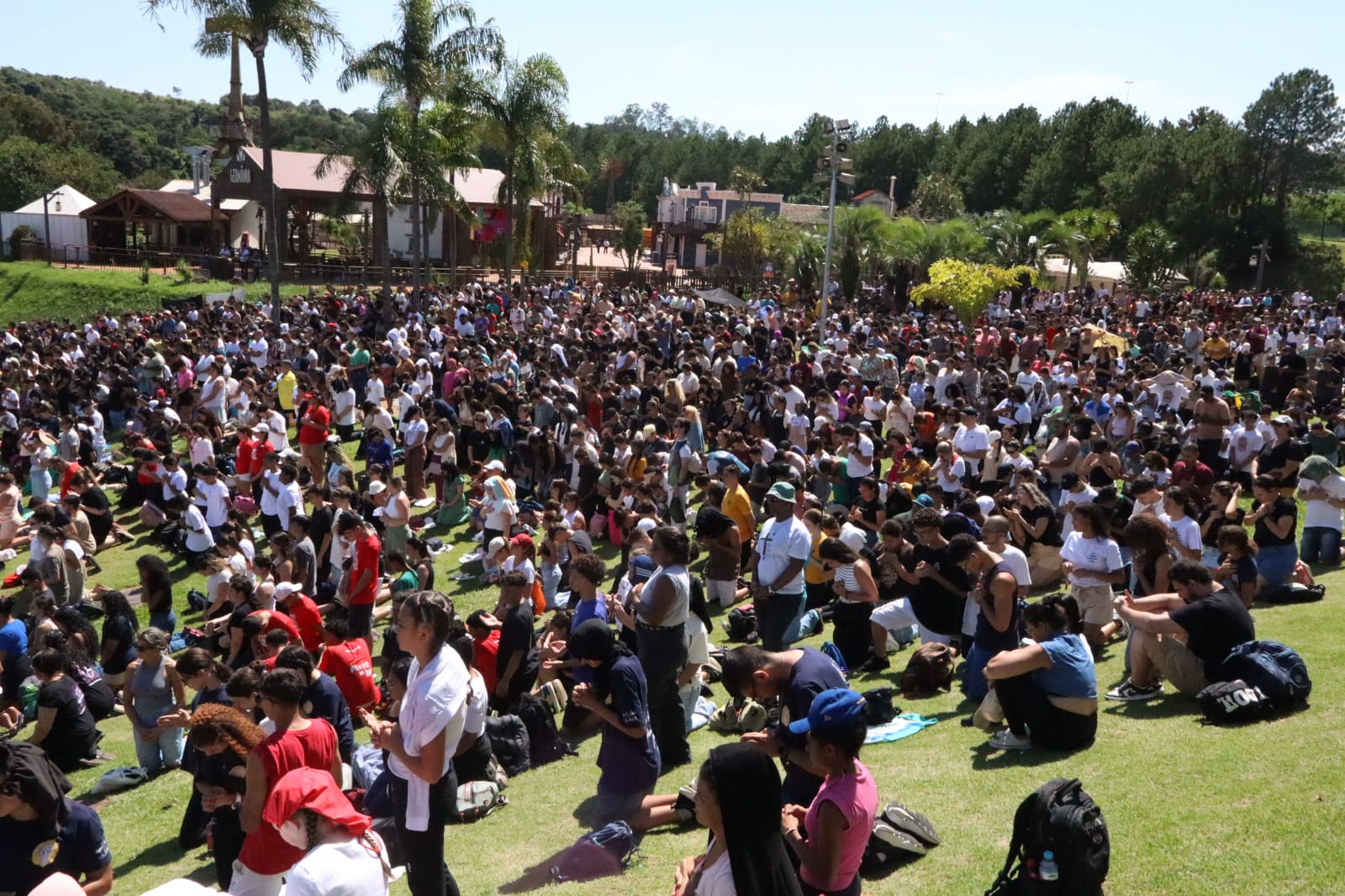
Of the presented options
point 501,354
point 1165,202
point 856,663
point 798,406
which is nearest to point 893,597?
point 856,663

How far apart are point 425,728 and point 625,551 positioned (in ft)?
24.9

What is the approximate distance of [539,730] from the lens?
7883mm

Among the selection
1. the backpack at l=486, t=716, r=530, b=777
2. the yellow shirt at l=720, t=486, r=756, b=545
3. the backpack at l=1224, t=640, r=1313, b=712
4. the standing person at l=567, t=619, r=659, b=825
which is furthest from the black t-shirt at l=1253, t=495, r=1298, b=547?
the backpack at l=486, t=716, r=530, b=777

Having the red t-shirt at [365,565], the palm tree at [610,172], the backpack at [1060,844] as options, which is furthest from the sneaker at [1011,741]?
the palm tree at [610,172]

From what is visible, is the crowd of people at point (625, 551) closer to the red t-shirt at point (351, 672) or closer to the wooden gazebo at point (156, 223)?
the red t-shirt at point (351, 672)

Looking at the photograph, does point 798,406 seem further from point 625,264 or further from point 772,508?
point 625,264

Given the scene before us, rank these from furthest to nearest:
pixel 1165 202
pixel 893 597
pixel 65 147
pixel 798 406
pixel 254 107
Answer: pixel 254 107
pixel 65 147
pixel 1165 202
pixel 798 406
pixel 893 597

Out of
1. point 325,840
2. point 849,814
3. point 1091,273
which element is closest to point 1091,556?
point 849,814

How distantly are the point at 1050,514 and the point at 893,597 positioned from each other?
158cm

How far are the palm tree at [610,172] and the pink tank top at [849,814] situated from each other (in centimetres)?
8493

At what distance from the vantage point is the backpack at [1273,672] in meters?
6.64

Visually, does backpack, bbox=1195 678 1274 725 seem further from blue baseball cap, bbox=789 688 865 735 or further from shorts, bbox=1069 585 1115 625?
blue baseball cap, bbox=789 688 865 735

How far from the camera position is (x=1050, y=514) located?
33.6 ft

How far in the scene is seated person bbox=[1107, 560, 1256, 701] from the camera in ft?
22.5
